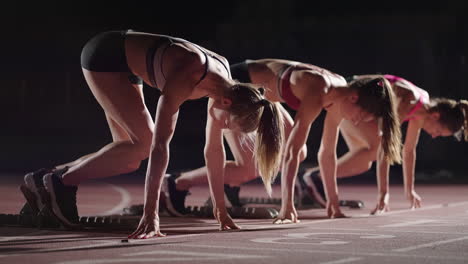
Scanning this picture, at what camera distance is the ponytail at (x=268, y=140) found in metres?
5.50

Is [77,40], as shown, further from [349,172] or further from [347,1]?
[349,172]

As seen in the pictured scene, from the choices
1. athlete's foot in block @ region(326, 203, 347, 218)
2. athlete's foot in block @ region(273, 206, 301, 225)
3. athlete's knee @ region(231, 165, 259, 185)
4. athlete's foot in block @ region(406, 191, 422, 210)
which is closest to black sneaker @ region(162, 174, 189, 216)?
athlete's knee @ region(231, 165, 259, 185)

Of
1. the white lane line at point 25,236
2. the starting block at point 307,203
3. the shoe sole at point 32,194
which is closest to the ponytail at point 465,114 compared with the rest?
the starting block at point 307,203

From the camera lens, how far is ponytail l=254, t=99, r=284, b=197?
550 cm

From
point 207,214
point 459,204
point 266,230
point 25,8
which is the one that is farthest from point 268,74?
point 25,8

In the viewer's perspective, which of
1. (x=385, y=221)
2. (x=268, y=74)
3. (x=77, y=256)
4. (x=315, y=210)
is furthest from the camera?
(x=315, y=210)

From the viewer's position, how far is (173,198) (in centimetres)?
798

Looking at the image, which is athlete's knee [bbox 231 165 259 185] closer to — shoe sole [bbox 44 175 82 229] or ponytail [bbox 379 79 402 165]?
ponytail [bbox 379 79 402 165]

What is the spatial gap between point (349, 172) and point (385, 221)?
2.32m

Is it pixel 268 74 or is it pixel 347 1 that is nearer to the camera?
pixel 268 74

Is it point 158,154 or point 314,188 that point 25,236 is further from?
point 314,188

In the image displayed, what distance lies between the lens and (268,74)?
763 centimetres

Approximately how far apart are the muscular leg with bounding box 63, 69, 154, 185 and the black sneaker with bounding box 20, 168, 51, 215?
253 millimetres

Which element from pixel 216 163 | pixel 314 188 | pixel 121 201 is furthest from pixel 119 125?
pixel 121 201
